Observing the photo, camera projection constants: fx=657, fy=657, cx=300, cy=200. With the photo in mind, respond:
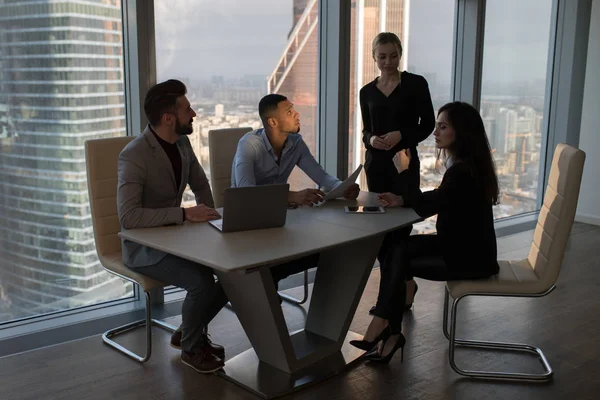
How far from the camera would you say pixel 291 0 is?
4.55 meters

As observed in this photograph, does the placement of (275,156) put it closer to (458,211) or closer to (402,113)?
(402,113)

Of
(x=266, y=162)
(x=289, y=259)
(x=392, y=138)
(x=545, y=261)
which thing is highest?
(x=392, y=138)

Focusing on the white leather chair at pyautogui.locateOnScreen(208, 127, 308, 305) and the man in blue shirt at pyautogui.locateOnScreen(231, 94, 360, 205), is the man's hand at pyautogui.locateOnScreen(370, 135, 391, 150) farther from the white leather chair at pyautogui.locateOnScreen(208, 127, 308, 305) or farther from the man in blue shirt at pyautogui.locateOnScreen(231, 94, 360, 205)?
the white leather chair at pyautogui.locateOnScreen(208, 127, 308, 305)

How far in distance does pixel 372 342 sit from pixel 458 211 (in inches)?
31.0

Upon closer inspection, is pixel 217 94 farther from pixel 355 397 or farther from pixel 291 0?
pixel 355 397

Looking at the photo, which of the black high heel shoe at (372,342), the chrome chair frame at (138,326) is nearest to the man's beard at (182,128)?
the chrome chair frame at (138,326)

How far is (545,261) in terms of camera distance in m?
3.04

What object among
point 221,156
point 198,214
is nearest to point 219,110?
point 221,156

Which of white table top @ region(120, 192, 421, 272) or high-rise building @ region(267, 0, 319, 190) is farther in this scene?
high-rise building @ region(267, 0, 319, 190)

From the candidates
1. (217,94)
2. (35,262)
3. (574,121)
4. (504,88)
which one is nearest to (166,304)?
(35,262)

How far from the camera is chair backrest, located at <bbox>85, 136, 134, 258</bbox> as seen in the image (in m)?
3.27

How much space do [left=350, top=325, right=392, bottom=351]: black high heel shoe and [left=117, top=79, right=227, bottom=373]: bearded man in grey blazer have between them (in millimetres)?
675

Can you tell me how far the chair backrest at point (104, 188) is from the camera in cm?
327

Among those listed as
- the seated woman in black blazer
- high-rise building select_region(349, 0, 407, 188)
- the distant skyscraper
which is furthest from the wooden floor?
high-rise building select_region(349, 0, 407, 188)
